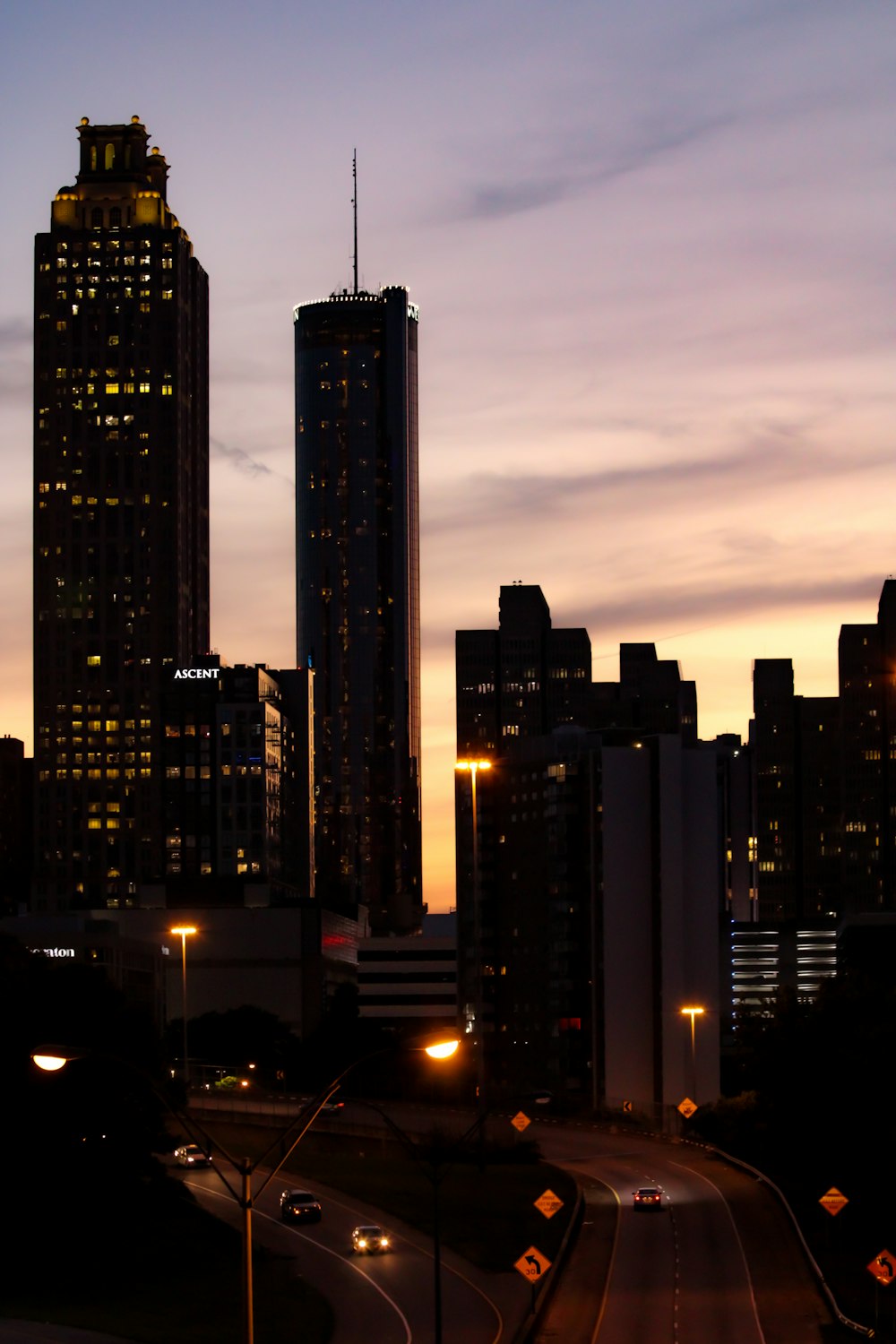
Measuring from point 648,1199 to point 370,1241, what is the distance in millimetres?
18292

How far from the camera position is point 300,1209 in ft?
342

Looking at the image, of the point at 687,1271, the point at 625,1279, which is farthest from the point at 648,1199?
the point at 625,1279

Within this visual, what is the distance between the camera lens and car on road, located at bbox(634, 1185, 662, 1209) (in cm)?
10700

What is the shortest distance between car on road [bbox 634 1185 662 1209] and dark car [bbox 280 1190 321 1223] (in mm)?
16635

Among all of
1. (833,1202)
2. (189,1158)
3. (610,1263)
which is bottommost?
(189,1158)

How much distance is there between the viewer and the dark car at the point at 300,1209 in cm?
10425

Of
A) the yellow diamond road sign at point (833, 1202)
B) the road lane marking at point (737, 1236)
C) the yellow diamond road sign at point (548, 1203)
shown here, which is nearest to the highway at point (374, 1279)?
the yellow diamond road sign at point (548, 1203)

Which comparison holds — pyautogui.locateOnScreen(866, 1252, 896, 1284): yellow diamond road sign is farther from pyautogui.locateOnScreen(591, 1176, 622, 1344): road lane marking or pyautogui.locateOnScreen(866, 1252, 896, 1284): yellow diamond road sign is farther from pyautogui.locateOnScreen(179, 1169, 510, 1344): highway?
pyautogui.locateOnScreen(179, 1169, 510, 1344): highway

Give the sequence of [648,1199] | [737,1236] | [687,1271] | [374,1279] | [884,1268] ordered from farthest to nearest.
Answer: [648,1199], [737,1236], [374,1279], [687,1271], [884,1268]

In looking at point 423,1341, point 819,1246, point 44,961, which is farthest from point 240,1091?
point 423,1341

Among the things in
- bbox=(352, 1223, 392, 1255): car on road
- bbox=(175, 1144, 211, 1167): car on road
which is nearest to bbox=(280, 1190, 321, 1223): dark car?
bbox=(352, 1223, 392, 1255): car on road

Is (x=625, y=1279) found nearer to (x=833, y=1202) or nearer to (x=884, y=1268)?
(x=833, y=1202)

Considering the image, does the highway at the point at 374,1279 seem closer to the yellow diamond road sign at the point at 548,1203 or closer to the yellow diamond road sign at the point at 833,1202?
the yellow diamond road sign at the point at 548,1203

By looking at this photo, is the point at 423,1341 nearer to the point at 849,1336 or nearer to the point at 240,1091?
the point at 849,1336
